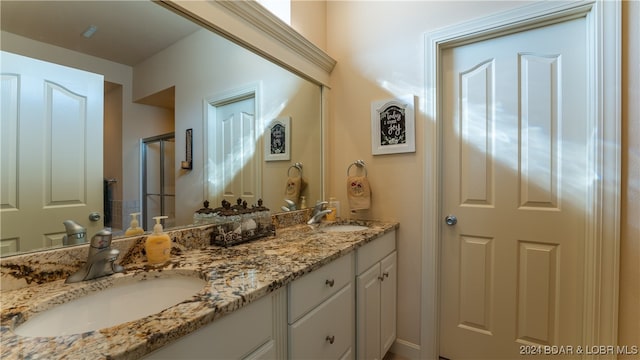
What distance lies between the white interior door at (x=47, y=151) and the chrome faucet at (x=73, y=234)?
0.01 meters

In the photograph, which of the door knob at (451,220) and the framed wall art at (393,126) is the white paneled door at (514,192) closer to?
the door knob at (451,220)

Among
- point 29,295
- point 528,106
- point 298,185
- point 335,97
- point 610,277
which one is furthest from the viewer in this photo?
point 335,97

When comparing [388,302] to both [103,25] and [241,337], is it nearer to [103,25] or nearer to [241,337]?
[241,337]

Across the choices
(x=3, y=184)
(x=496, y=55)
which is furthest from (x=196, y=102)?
(x=496, y=55)

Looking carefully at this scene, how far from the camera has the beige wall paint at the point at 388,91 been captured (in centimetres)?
174

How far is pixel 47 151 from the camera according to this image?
2.84ft

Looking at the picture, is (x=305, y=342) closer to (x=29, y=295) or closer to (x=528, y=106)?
(x=29, y=295)

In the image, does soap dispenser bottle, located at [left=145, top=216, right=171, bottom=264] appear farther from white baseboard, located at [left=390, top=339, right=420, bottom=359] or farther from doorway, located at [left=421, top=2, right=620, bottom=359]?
white baseboard, located at [left=390, top=339, right=420, bottom=359]

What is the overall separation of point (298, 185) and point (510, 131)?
4.31 ft

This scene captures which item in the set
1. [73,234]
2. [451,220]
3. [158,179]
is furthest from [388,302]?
[73,234]

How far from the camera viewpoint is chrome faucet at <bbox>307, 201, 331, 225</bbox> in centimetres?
179

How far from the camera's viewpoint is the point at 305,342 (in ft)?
3.20

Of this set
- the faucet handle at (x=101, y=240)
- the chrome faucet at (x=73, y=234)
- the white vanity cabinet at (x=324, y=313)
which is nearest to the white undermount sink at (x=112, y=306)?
the faucet handle at (x=101, y=240)

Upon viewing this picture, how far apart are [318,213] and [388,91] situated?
94 cm
